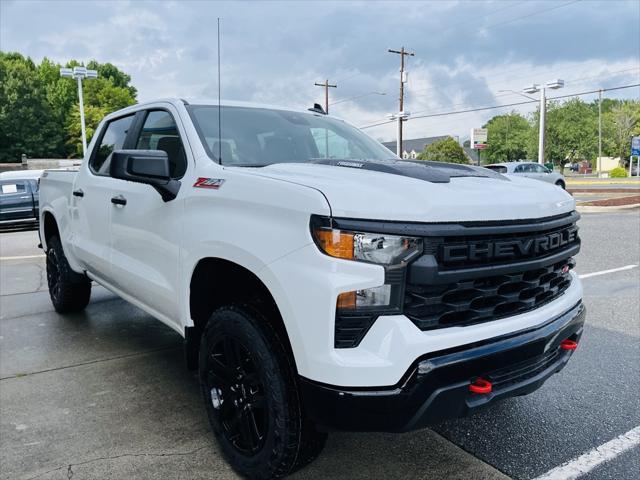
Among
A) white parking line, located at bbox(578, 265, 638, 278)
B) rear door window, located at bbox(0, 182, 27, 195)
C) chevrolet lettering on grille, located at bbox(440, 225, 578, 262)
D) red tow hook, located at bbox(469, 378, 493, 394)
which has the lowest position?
white parking line, located at bbox(578, 265, 638, 278)

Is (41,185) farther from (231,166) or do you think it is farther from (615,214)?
(615,214)

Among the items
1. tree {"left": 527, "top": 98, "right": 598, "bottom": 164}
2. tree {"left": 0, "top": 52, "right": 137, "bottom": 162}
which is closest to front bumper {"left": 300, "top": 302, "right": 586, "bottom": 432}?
tree {"left": 0, "top": 52, "right": 137, "bottom": 162}

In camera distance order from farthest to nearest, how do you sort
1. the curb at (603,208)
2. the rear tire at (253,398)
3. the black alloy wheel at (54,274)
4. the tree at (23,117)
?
the tree at (23,117) → the curb at (603,208) → the black alloy wheel at (54,274) → the rear tire at (253,398)

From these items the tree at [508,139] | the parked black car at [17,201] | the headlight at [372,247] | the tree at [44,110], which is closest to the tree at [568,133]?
the tree at [508,139]

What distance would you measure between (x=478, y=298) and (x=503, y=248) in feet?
0.73

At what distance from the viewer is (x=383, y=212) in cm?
197

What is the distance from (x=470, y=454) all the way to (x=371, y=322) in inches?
49.0

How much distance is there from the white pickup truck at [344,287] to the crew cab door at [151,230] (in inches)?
0.8

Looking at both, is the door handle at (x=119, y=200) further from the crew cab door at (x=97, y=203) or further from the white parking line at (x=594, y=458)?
the white parking line at (x=594, y=458)

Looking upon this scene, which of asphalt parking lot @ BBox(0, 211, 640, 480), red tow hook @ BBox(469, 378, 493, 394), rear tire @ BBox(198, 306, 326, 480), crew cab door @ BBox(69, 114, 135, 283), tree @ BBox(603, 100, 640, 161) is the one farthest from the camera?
tree @ BBox(603, 100, 640, 161)

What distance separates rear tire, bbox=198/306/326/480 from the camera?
2.17m

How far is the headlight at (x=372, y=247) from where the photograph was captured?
6.40 feet

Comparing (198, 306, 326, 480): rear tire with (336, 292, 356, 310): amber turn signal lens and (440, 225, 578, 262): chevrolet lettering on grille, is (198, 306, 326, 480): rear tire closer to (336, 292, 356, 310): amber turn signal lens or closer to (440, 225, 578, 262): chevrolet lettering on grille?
(336, 292, 356, 310): amber turn signal lens

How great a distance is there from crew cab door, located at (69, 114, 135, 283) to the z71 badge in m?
1.28
